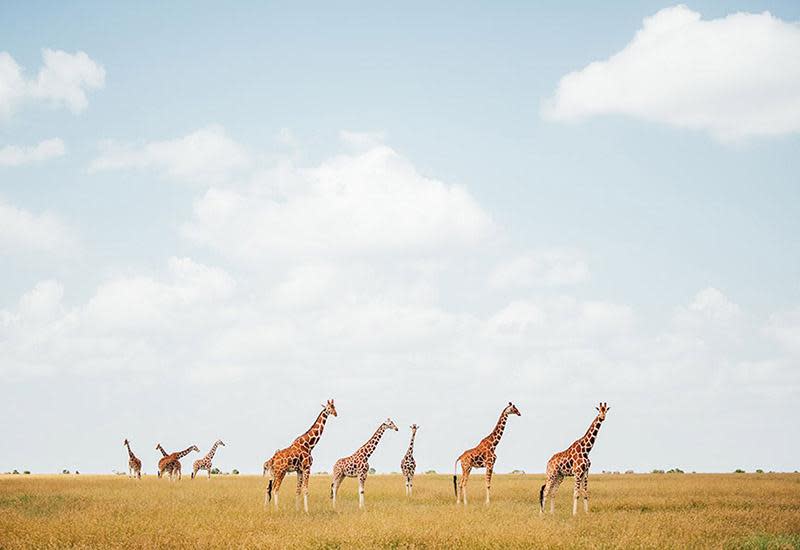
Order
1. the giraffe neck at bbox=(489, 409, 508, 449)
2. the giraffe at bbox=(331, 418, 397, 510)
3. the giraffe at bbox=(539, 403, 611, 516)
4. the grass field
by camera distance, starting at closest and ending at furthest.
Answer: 1. the grass field
2. the giraffe at bbox=(539, 403, 611, 516)
3. the giraffe at bbox=(331, 418, 397, 510)
4. the giraffe neck at bbox=(489, 409, 508, 449)

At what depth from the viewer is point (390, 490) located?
34562mm

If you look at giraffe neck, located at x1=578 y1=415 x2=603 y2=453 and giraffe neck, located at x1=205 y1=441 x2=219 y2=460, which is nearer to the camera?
giraffe neck, located at x1=578 y1=415 x2=603 y2=453

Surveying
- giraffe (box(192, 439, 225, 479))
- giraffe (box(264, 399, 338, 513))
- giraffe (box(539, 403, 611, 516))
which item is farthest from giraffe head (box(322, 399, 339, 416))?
giraffe (box(192, 439, 225, 479))

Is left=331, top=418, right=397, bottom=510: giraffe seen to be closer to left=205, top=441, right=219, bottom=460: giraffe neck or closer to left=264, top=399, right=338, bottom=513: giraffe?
left=264, top=399, right=338, bottom=513: giraffe

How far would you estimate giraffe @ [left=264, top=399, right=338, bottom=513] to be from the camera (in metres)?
25.2

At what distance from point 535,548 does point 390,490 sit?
18.8 metres

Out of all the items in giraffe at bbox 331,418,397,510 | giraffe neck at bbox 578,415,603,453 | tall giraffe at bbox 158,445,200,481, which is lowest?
tall giraffe at bbox 158,445,200,481

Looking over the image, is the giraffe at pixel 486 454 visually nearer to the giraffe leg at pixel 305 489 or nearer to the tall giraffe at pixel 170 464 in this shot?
the giraffe leg at pixel 305 489

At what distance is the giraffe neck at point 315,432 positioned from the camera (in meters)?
26.0

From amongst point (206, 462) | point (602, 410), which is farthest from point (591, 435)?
point (206, 462)

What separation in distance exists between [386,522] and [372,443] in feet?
28.1

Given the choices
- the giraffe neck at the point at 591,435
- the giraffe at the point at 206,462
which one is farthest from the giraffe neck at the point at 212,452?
the giraffe neck at the point at 591,435

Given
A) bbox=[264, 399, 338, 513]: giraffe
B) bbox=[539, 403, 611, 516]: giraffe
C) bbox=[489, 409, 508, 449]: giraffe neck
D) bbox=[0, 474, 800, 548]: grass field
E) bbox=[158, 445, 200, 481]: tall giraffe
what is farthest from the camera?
bbox=[158, 445, 200, 481]: tall giraffe

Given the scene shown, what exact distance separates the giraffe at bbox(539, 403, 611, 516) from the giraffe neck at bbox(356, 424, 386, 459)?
669 centimetres
